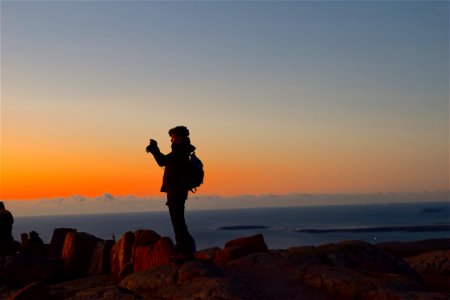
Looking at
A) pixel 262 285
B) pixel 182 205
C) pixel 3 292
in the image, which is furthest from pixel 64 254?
pixel 262 285

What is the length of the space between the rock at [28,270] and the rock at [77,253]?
19.3 inches

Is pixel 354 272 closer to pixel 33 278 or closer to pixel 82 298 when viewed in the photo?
pixel 82 298

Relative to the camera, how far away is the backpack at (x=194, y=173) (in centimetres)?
1353

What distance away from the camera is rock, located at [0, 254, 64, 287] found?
695 inches

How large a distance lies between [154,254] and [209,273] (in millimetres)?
3365

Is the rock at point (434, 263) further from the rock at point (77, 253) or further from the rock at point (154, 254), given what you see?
the rock at point (77, 253)

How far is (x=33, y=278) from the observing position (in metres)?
17.8

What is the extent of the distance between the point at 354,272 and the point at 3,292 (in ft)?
34.1

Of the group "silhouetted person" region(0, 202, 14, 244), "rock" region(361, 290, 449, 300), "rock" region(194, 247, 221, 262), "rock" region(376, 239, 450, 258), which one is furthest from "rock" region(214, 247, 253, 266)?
"rock" region(376, 239, 450, 258)

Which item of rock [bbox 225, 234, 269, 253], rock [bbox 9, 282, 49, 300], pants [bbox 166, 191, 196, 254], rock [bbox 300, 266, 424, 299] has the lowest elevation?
rock [bbox 9, 282, 49, 300]

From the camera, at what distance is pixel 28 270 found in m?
17.9

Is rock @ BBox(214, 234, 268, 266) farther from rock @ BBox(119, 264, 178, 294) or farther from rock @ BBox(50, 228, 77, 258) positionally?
rock @ BBox(50, 228, 77, 258)

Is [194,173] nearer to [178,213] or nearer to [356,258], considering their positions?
[178,213]

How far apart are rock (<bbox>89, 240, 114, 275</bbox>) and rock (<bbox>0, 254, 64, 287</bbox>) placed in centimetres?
113
